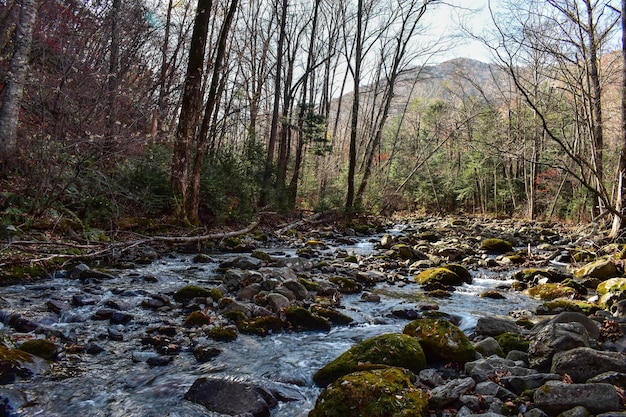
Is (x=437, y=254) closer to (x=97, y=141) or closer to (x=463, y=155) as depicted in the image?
(x=97, y=141)

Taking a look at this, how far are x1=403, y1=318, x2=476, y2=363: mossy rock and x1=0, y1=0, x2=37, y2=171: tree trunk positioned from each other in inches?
319

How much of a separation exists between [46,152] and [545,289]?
9100 millimetres

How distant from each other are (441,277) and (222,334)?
4.90 m

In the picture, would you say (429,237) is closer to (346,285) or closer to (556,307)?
(346,285)

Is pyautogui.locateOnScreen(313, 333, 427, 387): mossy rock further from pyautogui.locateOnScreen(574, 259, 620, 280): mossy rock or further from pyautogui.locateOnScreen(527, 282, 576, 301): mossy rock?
pyautogui.locateOnScreen(574, 259, 620, 280): mossy rock

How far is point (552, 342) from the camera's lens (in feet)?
12.5

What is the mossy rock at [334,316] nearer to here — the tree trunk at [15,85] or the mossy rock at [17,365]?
the mossy rock at [17,365]

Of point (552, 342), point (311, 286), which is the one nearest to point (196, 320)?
point (311, 286)

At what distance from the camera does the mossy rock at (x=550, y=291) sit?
684 centimetres

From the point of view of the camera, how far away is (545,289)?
7.10 metres

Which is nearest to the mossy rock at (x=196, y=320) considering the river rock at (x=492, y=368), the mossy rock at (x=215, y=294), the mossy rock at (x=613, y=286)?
the mossy rock at (x=215, y=294)

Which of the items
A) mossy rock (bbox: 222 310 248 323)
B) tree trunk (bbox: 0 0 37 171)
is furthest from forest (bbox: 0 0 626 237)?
mossy rock (bbox: 222 310 248 323)

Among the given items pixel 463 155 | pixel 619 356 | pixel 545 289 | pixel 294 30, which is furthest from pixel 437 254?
pixel 463 155

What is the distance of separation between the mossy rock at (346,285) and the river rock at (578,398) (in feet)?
14.3
